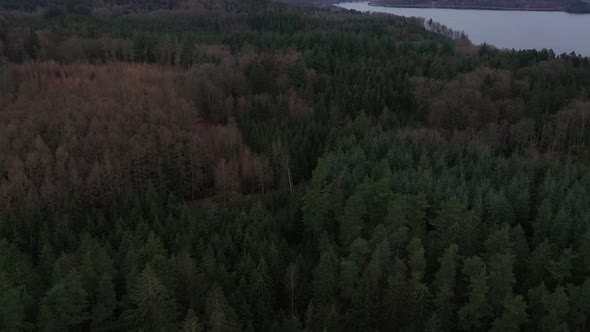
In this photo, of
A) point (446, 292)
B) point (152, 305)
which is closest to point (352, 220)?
point (446, 292)

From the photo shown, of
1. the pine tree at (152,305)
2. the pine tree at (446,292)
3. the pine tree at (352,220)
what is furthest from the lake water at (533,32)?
the pine tree at (152,305)

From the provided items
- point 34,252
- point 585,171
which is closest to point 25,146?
point 34,252

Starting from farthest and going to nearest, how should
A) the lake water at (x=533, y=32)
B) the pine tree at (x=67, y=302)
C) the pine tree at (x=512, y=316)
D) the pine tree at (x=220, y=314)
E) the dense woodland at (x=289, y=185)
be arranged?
1. the lake water at (x=533, y=32)
2. the dense woodland at (x=289, y=185)
3. the pine tree at (x=67, y=302)
4. the pine tree at (x=512, y=316)
5. the pine tree at (x=220, y=314)

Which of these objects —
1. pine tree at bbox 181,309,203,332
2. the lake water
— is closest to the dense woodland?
pine tree at bbox 181,309,203,332

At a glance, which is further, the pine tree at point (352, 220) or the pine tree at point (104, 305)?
the pine tree at point (352, 220)

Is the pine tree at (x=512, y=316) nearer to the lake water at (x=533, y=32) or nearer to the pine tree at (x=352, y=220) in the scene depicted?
the pine tree at (x=352, y=220)

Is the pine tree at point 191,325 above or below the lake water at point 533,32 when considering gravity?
below

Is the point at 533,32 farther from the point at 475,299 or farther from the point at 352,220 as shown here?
the point at 475,299

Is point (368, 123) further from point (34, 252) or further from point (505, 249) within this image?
point (34, 252)
